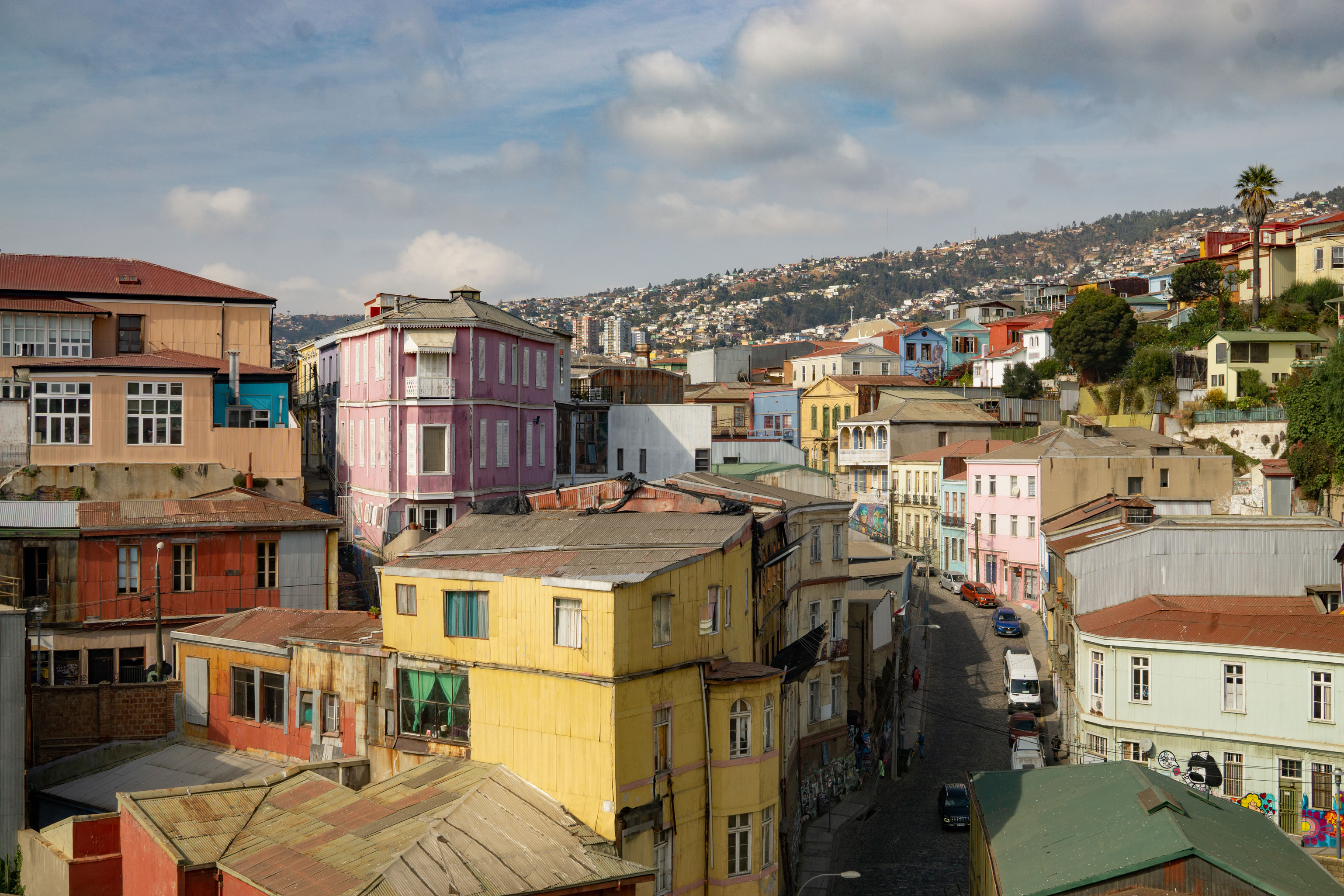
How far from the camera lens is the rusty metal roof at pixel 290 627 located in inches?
1198

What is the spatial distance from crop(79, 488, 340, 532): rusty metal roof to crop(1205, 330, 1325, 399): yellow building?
55.2m

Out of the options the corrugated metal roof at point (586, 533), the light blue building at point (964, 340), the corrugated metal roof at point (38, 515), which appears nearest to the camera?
the corrugated metal roof at point (586, 533)

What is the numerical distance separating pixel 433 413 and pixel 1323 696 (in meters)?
33.3

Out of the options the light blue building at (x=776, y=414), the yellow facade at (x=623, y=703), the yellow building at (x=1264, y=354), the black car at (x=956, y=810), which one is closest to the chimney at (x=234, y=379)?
the yellow facade at (x=623, y=703)

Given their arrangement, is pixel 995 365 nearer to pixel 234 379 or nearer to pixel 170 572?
pixel 234 379

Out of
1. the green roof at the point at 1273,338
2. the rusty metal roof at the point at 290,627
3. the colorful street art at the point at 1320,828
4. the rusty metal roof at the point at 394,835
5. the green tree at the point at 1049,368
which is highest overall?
the green roof at the point at 1273,338

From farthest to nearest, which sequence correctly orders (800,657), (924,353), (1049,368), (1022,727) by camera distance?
1. (924,353)
2. (1049,368)
3. (1022,727)
4. (800,657)

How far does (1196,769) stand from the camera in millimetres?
35344

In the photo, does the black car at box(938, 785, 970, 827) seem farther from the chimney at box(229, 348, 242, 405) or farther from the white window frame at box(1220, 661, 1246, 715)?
the chimney at box(229, 348, 242, 405)

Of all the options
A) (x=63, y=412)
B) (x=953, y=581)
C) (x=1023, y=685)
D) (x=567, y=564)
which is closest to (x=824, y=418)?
(x=953, y=581)

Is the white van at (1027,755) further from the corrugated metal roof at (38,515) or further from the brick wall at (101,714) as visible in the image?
the corrugated metal roof at (38,515)

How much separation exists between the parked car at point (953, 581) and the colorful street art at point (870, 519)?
434 inches

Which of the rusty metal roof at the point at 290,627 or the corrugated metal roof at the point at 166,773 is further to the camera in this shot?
the rusty metal roof at the point at 290,627

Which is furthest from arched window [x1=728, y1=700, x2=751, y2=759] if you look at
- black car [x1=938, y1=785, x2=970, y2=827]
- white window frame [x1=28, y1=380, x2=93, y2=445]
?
white window frame [x1=28, y1=380, x2=93, y2=445]
